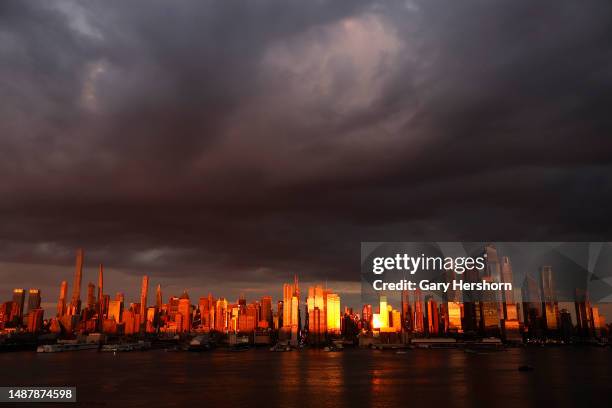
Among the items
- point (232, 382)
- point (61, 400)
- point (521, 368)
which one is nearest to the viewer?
point (61, 400)

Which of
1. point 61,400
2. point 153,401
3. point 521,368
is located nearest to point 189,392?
point 153,401

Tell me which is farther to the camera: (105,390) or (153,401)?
(105,390)

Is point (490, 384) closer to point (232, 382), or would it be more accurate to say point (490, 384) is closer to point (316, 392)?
point (316, 392)

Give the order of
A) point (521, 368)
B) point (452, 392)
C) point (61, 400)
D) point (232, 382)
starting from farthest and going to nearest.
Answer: point (521, 368), point (232, 382), point (452, 392), point (61, 400)

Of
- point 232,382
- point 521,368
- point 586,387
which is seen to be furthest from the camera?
point 521,368

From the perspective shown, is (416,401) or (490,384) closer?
(416,401)

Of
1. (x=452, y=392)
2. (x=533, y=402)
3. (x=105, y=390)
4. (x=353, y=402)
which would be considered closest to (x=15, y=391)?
(x=105, y=390)

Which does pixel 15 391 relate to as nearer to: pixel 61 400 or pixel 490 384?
pixel 61 400
